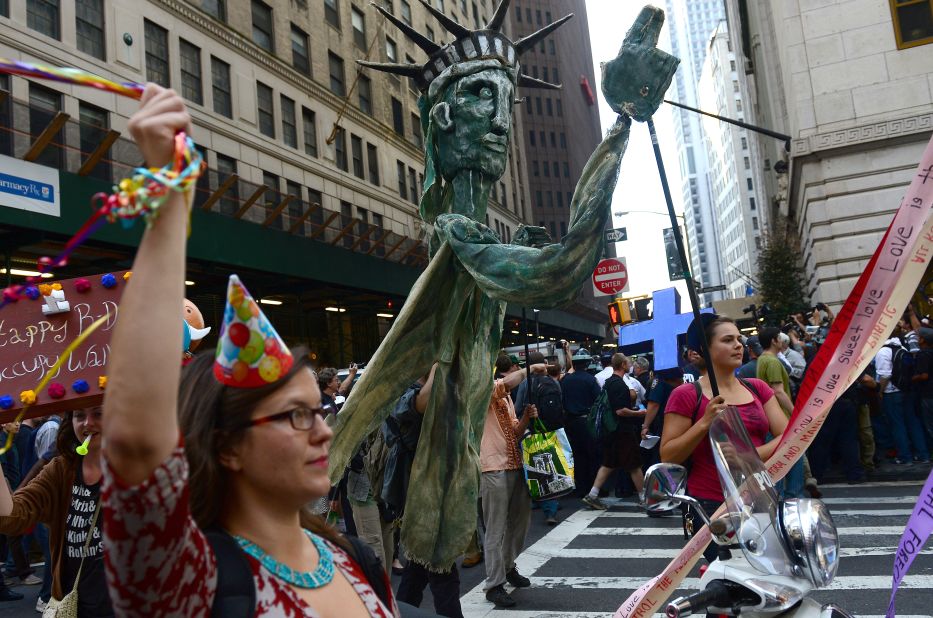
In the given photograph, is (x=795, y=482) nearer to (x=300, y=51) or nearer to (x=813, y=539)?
(x=813, y=539)

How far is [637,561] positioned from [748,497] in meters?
5.15

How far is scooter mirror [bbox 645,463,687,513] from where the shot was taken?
2.85 metres

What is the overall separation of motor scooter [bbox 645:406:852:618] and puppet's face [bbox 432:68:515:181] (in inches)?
62.7

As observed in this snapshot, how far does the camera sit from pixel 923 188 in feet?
8.13

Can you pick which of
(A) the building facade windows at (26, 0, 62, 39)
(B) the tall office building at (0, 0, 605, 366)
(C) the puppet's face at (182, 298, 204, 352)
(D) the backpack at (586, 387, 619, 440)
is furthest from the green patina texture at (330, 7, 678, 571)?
(A) the building facade windows at (26, 0, 62, 39)

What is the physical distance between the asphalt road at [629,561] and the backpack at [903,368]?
52.9 inches

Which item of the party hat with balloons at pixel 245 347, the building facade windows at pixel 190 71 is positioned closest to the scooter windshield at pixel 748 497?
the party hat with balloons at pixel 245 347

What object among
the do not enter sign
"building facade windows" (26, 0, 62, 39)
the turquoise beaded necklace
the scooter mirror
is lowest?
the scooter mirror

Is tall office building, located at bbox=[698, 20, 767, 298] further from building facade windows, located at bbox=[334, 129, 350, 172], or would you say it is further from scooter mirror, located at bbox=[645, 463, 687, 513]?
scooter mirror, located at bbox=[645, 463, 687, 513]

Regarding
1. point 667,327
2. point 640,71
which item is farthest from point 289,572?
point 667,327

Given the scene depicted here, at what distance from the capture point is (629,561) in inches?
300

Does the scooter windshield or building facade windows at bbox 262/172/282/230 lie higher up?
building facade windows at bbox 262/172/282/230

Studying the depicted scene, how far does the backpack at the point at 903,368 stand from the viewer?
1038cm

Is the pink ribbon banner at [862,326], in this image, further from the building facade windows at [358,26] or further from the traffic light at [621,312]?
the building facade windows at [358,26]
